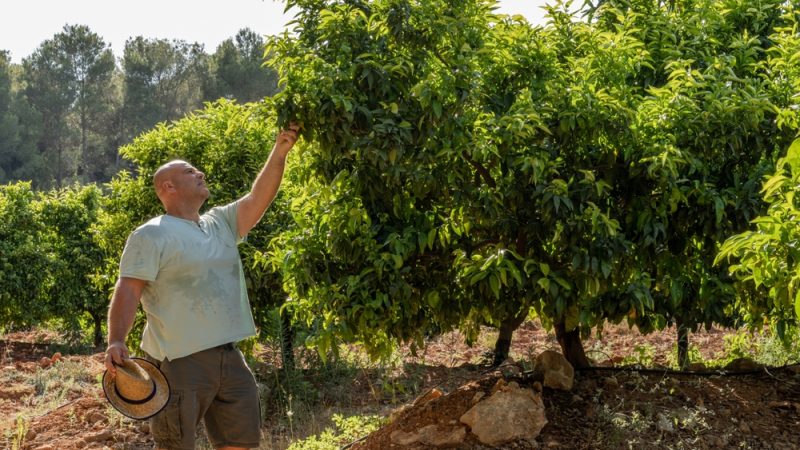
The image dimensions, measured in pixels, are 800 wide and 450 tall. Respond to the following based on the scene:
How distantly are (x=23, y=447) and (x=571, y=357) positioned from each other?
4.31m

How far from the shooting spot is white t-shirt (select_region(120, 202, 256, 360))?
3967mm

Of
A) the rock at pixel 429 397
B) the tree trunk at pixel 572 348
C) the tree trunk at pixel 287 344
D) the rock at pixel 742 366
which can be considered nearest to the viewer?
the rock at pixel 429 397

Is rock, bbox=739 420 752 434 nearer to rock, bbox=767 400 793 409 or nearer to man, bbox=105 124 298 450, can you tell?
rock, bbox=767 400 793 409

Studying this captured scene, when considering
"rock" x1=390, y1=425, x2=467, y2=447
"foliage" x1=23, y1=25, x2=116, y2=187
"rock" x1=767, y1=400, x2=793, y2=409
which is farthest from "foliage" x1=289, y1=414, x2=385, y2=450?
"foliage" x1=23, y1=25, x2=116, y2=187

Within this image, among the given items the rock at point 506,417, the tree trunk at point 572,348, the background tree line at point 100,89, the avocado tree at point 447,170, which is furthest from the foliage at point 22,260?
the background tree line at point 100,89

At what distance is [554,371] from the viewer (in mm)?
5855

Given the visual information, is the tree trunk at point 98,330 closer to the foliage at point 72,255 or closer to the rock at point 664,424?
the foliage at point 72,255

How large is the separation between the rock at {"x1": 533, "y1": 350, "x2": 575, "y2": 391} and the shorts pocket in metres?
2.57

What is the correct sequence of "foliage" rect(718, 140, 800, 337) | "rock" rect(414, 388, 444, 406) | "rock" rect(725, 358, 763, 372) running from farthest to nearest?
"rock" rect(725, 358, 763, 372)
"rock" rect(414, 388, 444, 406)
"foliage" rect(718, 140, 800, 337)

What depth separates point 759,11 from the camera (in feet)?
19.7

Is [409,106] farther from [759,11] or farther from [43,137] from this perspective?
[43,137]

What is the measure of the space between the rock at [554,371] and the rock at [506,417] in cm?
33

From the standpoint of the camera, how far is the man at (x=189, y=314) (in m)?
3.97

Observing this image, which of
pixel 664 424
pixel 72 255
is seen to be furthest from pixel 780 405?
pixel 72 255
